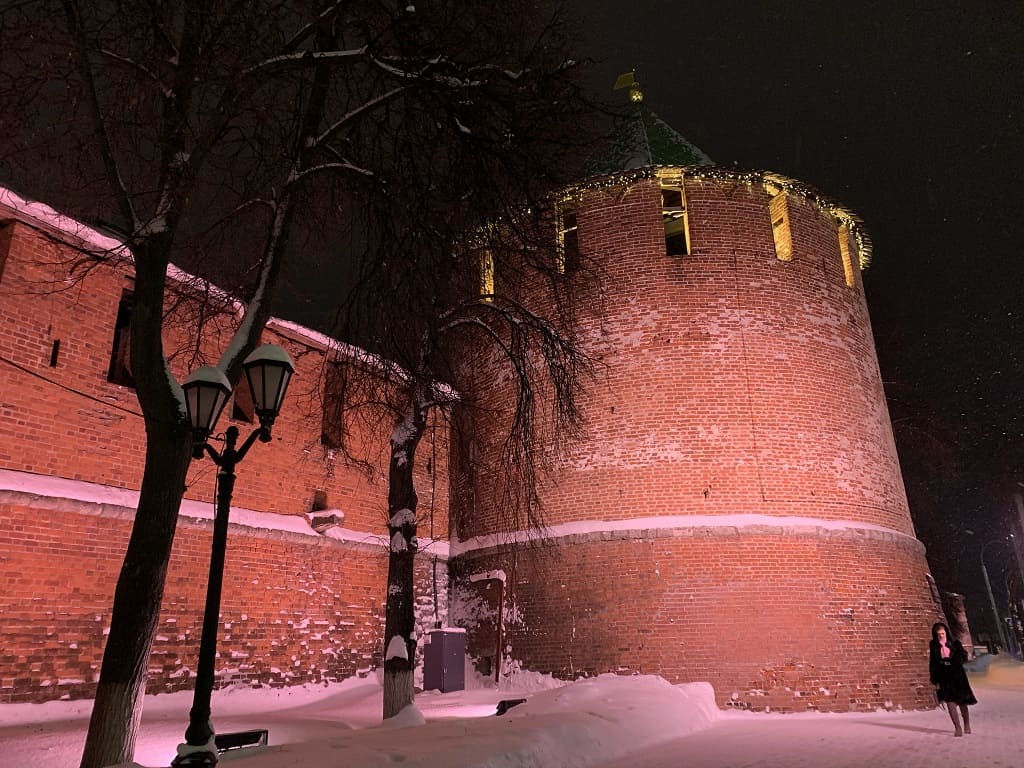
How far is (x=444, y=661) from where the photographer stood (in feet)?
43.9

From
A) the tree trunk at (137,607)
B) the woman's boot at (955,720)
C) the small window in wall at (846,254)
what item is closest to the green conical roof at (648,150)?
the small window in wall at (846,254)

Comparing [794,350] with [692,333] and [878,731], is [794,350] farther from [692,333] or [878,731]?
[878,731]

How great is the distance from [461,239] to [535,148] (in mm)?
1398

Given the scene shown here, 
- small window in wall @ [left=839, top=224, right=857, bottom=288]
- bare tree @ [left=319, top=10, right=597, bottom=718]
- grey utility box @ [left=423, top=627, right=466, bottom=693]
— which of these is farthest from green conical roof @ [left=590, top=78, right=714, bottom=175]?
grey utility box @ [left=423, top=627, right=466, bottom=693]

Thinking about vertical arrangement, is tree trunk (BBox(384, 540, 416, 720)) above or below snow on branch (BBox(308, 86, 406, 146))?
below

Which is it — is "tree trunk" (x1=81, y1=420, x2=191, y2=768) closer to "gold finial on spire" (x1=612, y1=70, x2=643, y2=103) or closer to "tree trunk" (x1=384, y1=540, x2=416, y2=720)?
"tree trunk" (x1=384, y1=540, x2=416, y2=720)

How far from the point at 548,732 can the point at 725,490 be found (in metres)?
6.75

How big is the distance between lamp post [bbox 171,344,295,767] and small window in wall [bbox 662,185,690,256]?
998 centimetres

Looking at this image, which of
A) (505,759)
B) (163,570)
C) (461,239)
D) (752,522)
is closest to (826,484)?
(752,522)

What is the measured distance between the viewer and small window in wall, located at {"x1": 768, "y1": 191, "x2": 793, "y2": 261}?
14508 mm

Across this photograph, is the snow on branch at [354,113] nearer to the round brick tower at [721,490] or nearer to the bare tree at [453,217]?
the bare tree at [453,217]

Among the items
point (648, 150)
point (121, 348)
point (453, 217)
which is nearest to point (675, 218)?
point (648, 150)

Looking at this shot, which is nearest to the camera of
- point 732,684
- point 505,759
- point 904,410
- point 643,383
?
point 505,759

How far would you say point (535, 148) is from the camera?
26.6 feet
